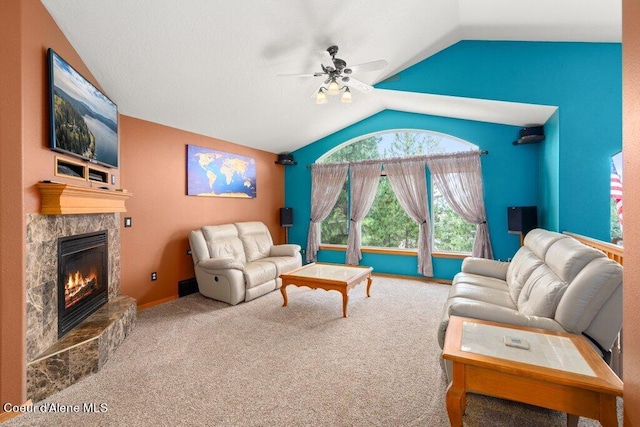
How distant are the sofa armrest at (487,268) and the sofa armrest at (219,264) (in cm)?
293

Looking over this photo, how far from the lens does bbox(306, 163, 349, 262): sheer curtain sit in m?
5.65

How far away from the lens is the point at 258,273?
12.9ft

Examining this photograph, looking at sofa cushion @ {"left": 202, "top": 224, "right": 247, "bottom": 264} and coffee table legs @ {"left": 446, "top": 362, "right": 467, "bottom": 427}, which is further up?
sofa cushion @ {"left": 202, "top": 224, "right": 247, "bottom": 264}

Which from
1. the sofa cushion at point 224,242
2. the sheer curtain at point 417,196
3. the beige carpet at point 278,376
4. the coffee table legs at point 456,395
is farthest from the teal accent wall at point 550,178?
the sofa cushion at point 224,242

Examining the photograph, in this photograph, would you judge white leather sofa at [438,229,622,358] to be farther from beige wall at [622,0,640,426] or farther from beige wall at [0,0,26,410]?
beige wall at [0,0,26,410]

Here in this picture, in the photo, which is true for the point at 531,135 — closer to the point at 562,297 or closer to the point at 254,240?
the point at 562,297

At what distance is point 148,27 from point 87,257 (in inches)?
85.3

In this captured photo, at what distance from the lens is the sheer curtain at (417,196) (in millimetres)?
4859

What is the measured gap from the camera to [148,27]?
237 centimetres

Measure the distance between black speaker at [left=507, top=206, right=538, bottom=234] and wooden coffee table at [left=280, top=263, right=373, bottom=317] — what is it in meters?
2.19

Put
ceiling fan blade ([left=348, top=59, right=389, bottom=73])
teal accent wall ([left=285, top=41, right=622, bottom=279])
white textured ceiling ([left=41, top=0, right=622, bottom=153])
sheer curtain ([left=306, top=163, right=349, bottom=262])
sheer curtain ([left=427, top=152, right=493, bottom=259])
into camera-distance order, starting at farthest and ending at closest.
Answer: sheer curtain ([left=306, top=163, right=349, bottom=262]) → sheer curtain ([left=427, top=152, right=493, bottom=259]) → teal accent wall ([left=285, top=41, right=622, bottom=279]) → ceiling fan blade ([left=348, top=59, right=389, bottom=73]) → white textured ceiling ([left=41, top=0, right=622, bottom=153])

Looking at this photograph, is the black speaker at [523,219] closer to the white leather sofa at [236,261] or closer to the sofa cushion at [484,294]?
the sofa cushion at [484,294]

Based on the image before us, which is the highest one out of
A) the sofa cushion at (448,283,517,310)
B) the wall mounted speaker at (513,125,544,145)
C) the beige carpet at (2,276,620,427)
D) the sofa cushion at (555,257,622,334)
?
the wall mounted speaker at (513,125,544,145)

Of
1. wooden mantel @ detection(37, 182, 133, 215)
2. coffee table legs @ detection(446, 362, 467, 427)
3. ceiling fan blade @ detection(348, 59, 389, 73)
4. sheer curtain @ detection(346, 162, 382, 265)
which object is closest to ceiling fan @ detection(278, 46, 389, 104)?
ceiling fan blade @ detection(348, 59, 389, 73)
